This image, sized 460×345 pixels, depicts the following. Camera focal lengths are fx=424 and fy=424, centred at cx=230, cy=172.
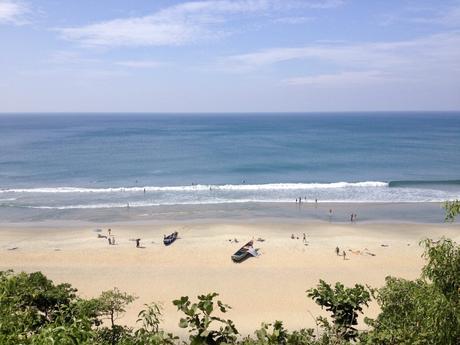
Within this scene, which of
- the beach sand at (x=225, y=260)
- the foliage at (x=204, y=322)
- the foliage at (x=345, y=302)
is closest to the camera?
the foliage at (x=204, y=322)

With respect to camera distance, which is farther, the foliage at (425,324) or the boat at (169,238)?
the boat at (169,238)

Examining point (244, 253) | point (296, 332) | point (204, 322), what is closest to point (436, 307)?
point (296, 332)

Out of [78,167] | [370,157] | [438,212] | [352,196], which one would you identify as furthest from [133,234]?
[370,157]

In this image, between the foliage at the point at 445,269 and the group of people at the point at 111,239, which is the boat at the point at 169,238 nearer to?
the group of people at the point at 111,239

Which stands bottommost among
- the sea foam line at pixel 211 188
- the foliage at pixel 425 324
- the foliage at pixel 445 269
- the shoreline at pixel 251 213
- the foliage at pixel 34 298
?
the shoreline at pixel 251 213

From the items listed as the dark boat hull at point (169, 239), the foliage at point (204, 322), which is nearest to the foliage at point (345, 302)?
the foliage at point (204, 322)

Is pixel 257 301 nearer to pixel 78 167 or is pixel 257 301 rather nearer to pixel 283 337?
pixel 283 337

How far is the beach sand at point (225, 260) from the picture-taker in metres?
23.6

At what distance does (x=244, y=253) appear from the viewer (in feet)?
99.6

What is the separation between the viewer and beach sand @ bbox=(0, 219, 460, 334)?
77.4 feet

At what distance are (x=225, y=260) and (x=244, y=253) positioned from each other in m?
1.44

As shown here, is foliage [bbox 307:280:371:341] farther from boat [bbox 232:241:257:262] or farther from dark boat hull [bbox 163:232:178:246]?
dark boat hull [bbox 163:232:178:246]

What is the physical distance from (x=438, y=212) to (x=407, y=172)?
68.1 ft

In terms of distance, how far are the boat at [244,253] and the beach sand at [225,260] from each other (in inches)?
23.7
